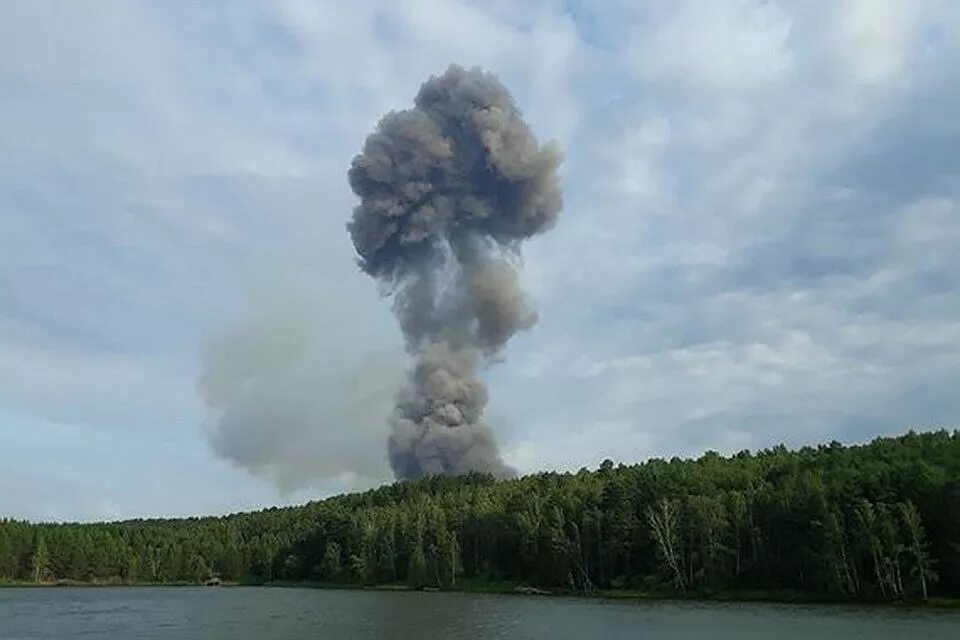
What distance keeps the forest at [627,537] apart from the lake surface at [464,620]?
7.09 meters


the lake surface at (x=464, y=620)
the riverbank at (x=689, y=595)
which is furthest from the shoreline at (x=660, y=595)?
the lake surface at (x=464, y=620)

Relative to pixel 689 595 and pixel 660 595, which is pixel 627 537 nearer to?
pixel 660 595

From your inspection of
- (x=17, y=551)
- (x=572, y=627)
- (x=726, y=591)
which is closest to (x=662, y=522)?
(x=726, y=591)

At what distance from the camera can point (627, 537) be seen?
9719 cm

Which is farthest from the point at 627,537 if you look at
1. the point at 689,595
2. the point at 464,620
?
the point at 464,620

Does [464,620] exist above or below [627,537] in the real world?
below

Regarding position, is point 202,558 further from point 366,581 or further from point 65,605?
point 65,605

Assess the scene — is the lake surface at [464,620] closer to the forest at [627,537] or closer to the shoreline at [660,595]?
the shoreline at [660,595]

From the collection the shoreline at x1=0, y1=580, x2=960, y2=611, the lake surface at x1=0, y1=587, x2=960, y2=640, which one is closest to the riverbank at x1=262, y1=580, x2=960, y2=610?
the shoreline at x1=0, y1=580, x2=960, y2=611

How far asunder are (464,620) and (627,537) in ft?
129

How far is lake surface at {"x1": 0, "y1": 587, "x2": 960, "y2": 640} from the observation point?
167ft

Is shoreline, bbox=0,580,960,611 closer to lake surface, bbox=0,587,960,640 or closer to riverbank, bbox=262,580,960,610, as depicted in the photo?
riverbank, bbox=262,580,960,610

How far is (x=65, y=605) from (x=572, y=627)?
51.2 metres

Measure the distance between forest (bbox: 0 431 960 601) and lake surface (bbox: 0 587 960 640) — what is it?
23.2 ft
